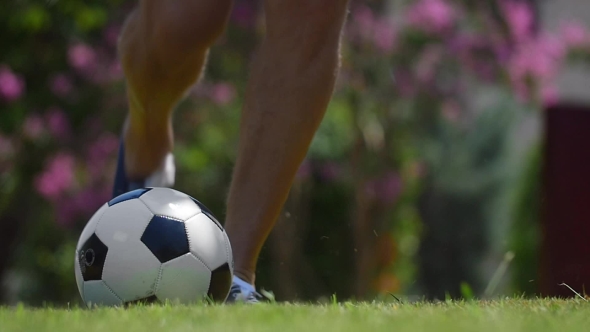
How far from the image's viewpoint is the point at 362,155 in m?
10.0

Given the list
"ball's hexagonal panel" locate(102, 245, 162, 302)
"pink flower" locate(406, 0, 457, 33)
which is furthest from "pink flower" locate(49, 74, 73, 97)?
"ball's hexagonal panel" locate(102, 245, 162, 302)

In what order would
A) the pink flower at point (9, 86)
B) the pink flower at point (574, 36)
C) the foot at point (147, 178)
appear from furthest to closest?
the pink flower at point (574, 36), the pink flower at point (9, 86), the foot at point (147, 178)

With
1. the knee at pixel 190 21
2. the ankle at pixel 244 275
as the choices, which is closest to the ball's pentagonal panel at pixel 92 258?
the ankle at pixel 244 275

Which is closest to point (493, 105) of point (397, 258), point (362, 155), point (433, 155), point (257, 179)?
point (433, 155)

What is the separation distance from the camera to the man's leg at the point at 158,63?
10.7 ft

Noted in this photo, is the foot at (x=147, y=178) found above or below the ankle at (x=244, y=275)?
above

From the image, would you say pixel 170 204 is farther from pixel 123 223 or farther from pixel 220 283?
pixel 220 283

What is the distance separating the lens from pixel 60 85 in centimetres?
832

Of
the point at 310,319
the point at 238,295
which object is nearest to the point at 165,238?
the point at 238,295

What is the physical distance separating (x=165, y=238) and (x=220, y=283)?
203mm

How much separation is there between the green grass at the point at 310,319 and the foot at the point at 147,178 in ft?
4.48

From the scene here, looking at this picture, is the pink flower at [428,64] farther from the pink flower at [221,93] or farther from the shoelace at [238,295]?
the shoelace at [238,295]

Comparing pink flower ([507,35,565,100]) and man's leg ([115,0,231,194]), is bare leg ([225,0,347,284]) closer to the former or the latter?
man's leg ([115,0,231,194])

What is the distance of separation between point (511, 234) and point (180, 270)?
11.6 m
